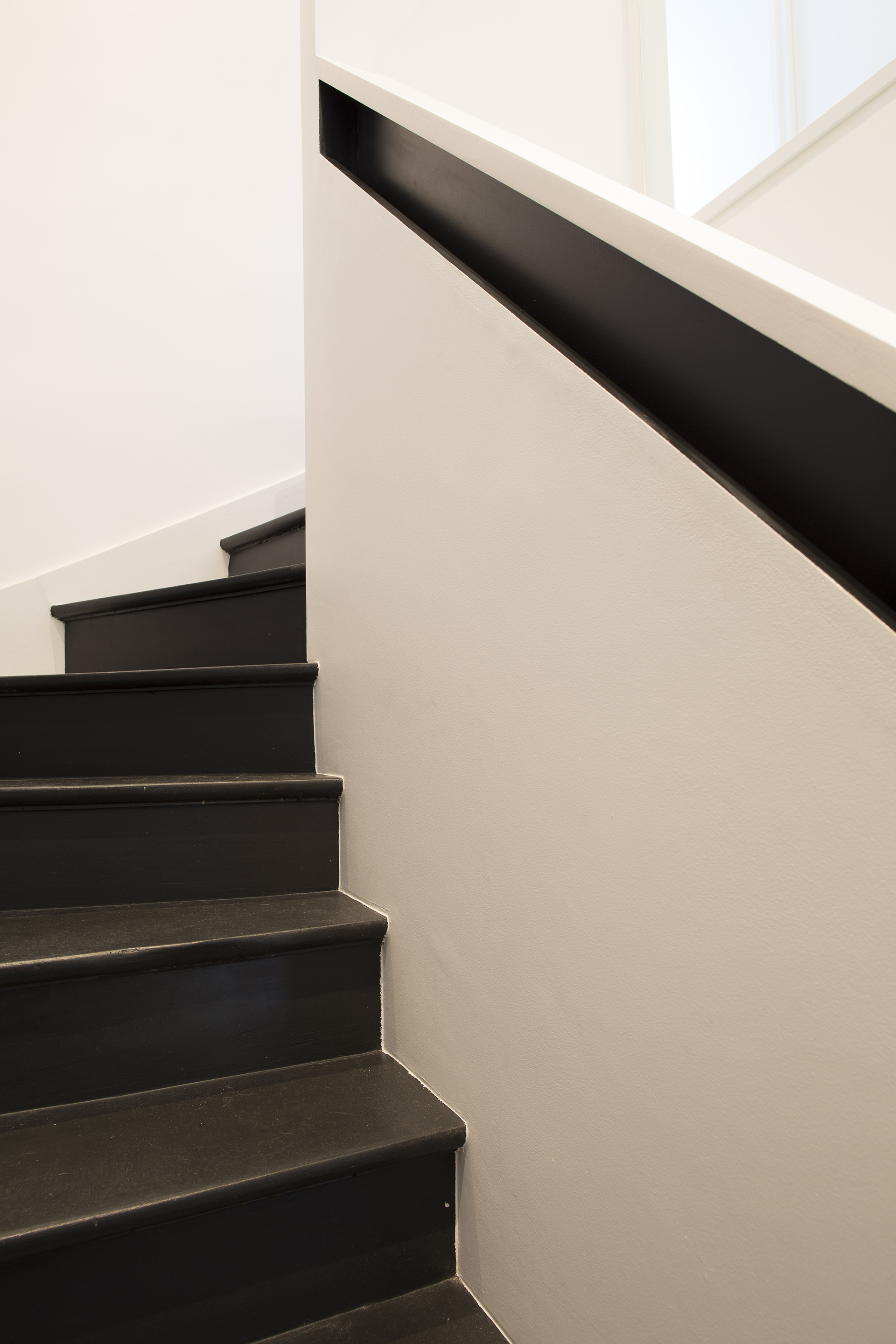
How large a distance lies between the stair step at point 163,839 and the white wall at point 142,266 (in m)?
1.26

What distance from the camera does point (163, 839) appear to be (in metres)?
1.14

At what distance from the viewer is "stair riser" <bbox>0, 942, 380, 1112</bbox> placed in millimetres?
905

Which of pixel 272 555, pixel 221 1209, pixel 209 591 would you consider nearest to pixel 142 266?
pixel 272 555

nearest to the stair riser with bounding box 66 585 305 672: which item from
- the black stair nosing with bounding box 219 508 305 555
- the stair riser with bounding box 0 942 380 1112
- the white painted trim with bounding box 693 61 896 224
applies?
the black stair nosing with bounding box 219 508 305 555

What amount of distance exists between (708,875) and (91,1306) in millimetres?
737

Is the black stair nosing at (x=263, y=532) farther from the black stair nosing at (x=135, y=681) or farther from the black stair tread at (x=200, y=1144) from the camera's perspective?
the black stair tread at (x=200, y=1144)

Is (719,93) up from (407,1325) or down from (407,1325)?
up

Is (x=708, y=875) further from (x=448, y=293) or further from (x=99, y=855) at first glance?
(x=99, y=855)

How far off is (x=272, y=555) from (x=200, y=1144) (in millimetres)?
1437

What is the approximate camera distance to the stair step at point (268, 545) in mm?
1833

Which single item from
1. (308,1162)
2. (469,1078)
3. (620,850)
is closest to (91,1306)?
(308,1162)

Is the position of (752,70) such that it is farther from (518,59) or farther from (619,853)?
(619,853)

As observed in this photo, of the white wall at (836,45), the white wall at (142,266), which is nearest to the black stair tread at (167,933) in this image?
the white wall at (142,266)

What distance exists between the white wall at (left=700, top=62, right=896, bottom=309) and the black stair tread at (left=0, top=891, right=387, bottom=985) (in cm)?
179
